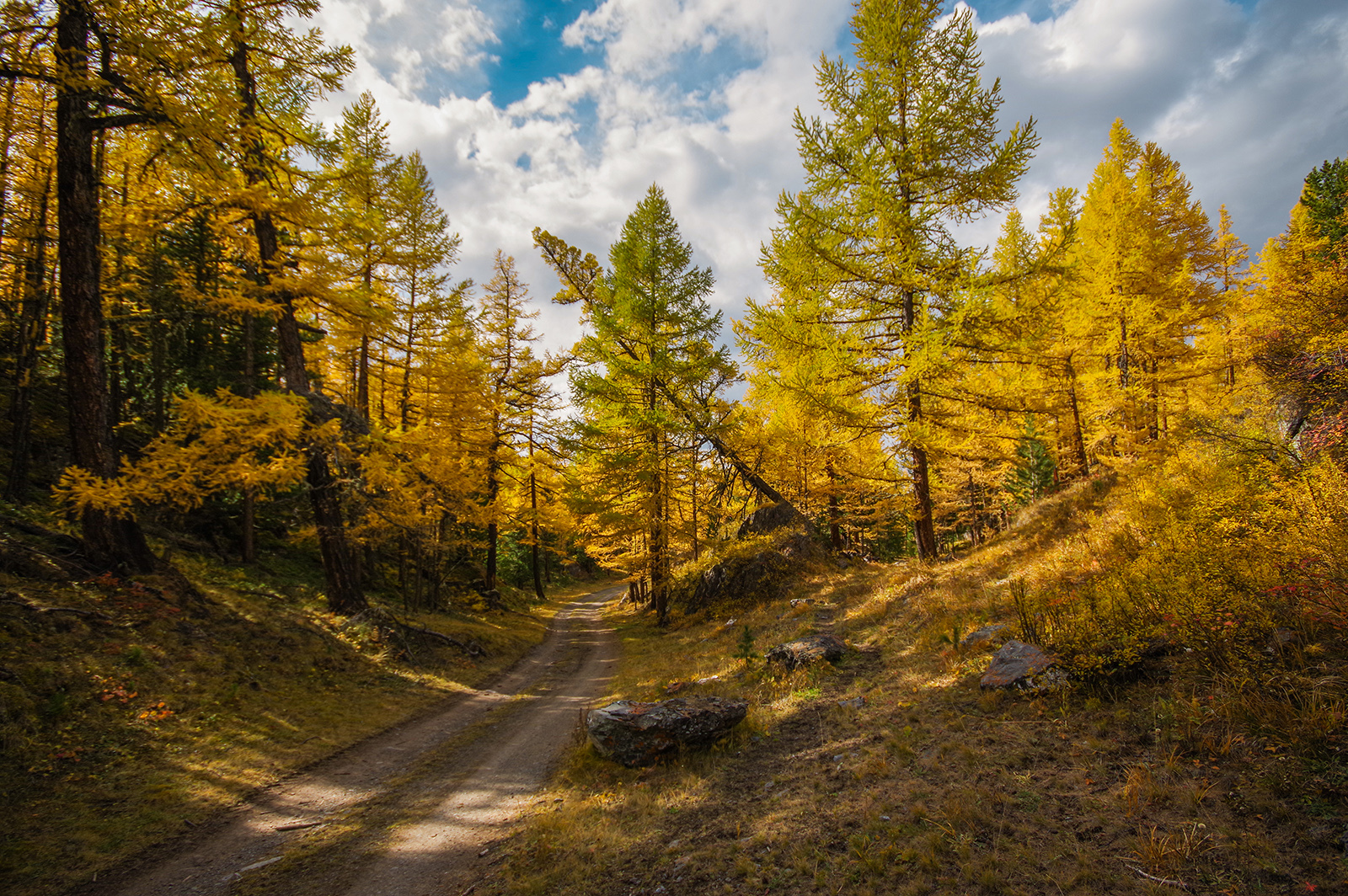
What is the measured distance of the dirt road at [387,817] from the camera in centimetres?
480

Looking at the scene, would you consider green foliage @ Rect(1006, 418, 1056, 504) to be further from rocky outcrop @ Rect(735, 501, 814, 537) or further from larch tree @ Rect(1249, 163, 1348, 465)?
rocky outcrop @ Rect(735, 501, 814, 537)

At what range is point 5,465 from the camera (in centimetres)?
1081

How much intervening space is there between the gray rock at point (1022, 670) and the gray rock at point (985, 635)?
67cm

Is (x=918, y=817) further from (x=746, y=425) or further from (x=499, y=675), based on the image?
(x=746, y=425)

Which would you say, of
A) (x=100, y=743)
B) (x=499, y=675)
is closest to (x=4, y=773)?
(x=100, y=743)

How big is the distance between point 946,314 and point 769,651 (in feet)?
28.8

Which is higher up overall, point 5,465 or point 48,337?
point 48,337

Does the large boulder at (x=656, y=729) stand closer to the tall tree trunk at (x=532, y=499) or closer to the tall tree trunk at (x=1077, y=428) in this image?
the tall tree trunk at (x=532, y=499)

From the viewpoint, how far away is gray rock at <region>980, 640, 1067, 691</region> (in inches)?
230

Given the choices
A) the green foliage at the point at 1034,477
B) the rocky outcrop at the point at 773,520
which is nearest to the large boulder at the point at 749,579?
the rocky outcrop at the point at 773,520

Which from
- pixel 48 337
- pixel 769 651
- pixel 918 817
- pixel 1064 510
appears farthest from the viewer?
pixel 48 337

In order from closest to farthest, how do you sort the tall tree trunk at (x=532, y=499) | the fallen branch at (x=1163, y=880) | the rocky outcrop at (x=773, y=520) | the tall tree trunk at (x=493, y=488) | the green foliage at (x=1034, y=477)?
the fallen branch at (x=1163, y=880) < the rocky outcrop at (x=773, y=520) < the tall tree trunk at (x=493, y=488) < the tall tree trunk at (x=532, y=499) < the green foliage at (x=1034, y=477)

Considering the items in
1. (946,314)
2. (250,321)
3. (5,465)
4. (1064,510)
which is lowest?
(1064,510)

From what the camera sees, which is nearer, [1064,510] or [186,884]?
[186,884]
